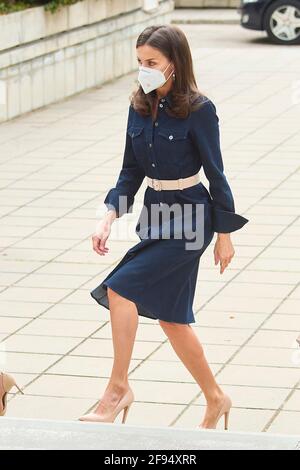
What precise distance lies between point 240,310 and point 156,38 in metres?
2.70

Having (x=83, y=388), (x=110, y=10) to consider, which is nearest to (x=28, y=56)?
(x=110, y=10)

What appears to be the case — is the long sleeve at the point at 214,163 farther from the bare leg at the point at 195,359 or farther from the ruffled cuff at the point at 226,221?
the bare leg at the point at 195,359

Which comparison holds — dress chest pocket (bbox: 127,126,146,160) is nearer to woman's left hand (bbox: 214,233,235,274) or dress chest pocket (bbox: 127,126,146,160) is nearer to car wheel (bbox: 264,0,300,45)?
woman's left hand (bbox: 214,233,235,274)

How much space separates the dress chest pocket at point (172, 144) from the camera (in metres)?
5.79

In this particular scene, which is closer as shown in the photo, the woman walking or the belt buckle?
the woman walking

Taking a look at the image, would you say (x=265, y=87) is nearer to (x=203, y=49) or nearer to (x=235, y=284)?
(x=203, y=49)

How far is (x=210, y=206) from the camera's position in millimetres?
5898

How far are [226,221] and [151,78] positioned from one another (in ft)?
2.31

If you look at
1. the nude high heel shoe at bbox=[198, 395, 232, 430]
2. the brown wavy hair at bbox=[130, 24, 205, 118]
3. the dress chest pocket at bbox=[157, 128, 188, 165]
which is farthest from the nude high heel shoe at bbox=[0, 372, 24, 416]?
the brown wavy hair at bbox=[130, 24, 205, 118]

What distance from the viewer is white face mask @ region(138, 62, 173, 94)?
5719 millimetres

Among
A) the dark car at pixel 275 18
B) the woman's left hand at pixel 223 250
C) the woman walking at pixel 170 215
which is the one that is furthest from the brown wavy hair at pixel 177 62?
the dark car at pixel 275 18

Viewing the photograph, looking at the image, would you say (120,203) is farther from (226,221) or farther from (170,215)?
(226,221)

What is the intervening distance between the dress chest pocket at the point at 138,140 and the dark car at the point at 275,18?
1674 cm

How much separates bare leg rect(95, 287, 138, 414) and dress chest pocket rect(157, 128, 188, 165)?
0.64 metres
